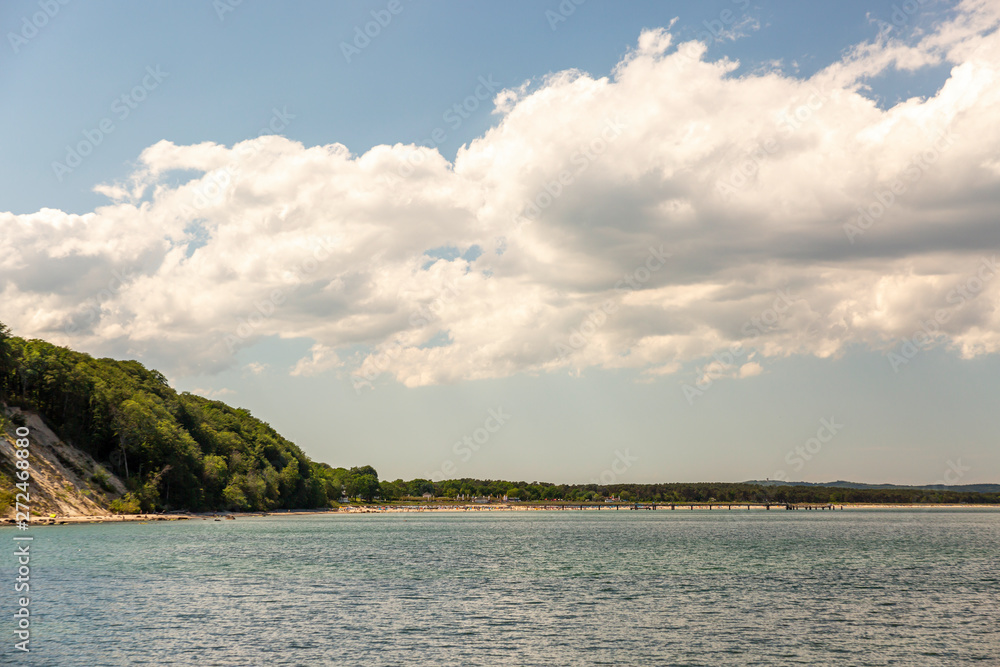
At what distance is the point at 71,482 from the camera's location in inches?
5320

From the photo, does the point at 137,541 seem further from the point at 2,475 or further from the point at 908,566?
the point at 908,566

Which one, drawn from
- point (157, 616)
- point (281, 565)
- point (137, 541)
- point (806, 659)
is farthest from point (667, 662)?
point (137, 541)

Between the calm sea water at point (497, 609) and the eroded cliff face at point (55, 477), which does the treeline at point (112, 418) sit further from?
the calm sea water at point (497, 609)

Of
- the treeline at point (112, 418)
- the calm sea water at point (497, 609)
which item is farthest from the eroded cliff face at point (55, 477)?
the calm sea water at point (497, 609)

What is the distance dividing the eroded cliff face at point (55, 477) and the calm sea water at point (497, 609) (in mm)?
44622

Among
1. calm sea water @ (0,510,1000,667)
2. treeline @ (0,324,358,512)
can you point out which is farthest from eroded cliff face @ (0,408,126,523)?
calm sea water @ (0,510,1000,667)

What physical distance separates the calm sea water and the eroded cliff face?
146 feet

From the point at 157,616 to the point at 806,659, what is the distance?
112 feet

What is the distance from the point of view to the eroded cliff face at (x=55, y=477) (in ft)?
387

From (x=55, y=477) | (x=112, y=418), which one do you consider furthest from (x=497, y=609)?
(x=112, y=418)

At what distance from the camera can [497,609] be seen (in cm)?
4434

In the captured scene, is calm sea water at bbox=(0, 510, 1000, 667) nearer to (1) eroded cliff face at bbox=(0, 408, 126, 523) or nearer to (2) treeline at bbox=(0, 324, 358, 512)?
(1) eroded cliff face at bbox=(0, 408, 126, 523)

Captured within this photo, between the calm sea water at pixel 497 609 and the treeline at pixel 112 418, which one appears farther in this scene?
the treeline at pixel 112 418

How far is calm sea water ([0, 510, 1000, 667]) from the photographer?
32844 millimetres
